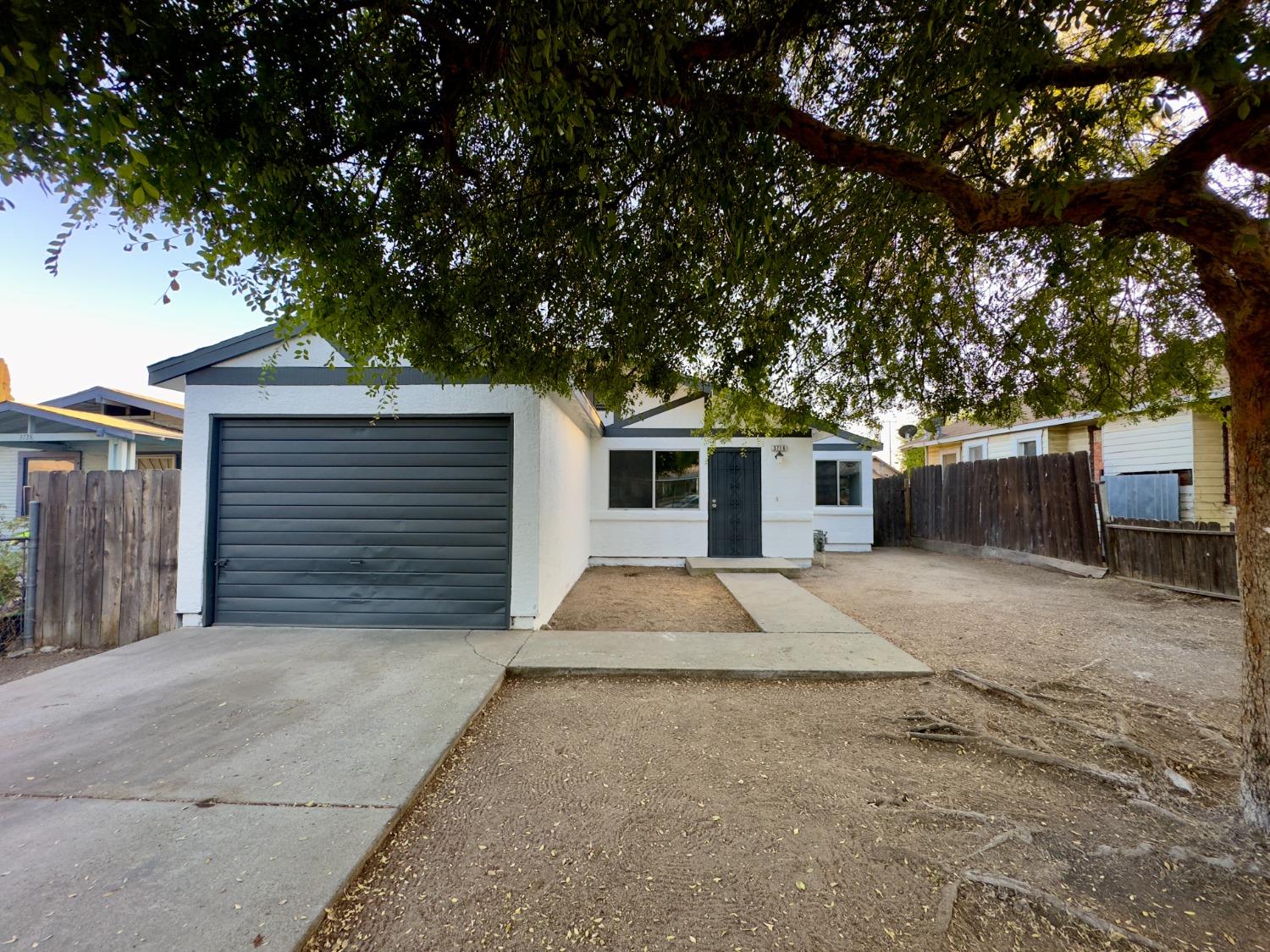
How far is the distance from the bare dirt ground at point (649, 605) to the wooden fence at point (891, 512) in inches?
355

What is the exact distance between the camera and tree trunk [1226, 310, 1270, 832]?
2.18m

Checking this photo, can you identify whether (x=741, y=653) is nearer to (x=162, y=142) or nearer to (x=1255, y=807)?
(x=1255, y=807)

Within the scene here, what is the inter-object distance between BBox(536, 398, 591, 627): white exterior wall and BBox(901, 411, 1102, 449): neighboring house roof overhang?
30.6 ft

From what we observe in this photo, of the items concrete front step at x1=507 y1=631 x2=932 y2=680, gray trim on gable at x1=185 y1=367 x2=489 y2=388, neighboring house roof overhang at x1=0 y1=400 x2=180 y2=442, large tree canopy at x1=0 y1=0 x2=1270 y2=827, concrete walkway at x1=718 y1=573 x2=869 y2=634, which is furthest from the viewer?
neighboring house roof overhang at x1=0 y1=400 x2=180 y2=442

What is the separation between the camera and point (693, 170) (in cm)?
268

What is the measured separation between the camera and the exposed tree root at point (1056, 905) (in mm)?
1720

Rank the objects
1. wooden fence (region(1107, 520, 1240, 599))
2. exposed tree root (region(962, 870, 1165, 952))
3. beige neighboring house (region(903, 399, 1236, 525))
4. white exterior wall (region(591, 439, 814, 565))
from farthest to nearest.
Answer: white exterior wall (region(591, 439, 814, 565)) → beige neighboring house (region(903, 399, 1236, 525)) → wooden fence (region(1107, 520, 1240, 599)) → exposed tree root (region(962, 870, 1165, 952))

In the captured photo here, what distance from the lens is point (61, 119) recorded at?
5.68 ft

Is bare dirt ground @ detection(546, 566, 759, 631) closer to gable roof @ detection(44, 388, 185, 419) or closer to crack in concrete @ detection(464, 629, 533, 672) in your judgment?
crack in concrete @ detection(464, 629, 533, 672)

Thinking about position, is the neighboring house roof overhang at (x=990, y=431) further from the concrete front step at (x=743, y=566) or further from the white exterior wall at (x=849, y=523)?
the concrete front step at (x=743, y=566)

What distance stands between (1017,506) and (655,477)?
25.3 feet

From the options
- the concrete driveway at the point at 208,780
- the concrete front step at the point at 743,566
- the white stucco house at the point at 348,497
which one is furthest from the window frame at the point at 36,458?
the concrete front step at the point at 743,566

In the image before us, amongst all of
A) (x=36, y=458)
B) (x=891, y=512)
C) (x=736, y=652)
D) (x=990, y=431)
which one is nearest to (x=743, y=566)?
(x=736, y=652)

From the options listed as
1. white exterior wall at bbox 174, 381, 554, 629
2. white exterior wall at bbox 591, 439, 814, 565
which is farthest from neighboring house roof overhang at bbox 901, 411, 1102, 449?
white exterior wall at bbox 174, 381, 554, 629
